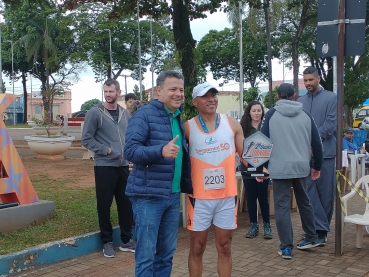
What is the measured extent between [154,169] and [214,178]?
591mm

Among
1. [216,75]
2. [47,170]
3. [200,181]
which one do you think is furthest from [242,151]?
[216,75]

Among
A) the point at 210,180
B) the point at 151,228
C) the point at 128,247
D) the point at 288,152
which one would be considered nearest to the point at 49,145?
the point at 128,247

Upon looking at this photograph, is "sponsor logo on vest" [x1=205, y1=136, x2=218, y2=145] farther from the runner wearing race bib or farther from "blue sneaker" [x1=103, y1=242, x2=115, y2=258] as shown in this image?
"blue sneaker" [x1=103, y1=242, x2=115, y2=258]

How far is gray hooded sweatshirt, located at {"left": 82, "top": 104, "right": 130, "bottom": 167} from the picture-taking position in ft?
17.9

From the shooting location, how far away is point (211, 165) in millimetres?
3971

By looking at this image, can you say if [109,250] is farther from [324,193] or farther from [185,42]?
[185,42]

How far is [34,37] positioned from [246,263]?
43.3 metres

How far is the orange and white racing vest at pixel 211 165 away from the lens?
156 inches

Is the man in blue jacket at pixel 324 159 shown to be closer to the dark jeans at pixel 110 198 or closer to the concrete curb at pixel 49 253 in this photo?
the dark jeans at pixel 110 198

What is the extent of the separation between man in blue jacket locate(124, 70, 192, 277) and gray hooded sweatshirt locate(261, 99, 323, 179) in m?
1.91

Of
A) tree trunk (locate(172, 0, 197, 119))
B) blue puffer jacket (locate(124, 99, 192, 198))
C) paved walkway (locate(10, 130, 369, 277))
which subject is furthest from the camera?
tree trunk (locate(172, 0, 197, 119))

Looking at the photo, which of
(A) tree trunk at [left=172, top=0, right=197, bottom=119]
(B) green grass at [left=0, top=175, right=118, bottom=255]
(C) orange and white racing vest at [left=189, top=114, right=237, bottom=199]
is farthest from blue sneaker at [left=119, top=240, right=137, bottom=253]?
(A) tree trunk at [left=172, top=0, right=197, bottom=119]

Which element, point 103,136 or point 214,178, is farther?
point 103,136

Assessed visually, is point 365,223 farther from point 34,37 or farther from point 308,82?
point 34,37
